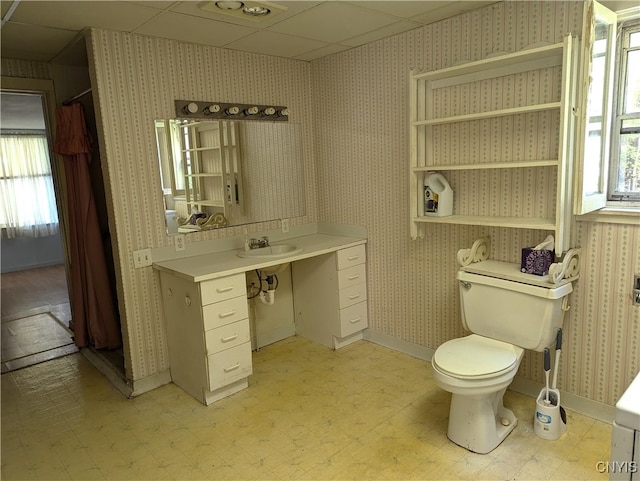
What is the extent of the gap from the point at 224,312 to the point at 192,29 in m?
1.63

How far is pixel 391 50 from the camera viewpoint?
2893 millimetres

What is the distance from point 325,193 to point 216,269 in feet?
4.32

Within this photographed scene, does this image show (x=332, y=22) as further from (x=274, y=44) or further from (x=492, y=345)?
(x=492, y=345)

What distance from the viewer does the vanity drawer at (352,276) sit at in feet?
10.4

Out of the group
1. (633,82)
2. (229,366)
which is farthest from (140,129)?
(633,82)

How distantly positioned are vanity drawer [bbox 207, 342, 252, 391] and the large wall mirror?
0.87 m

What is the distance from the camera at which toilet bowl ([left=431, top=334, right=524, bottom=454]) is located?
1.97 meters

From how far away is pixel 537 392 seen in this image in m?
2.51

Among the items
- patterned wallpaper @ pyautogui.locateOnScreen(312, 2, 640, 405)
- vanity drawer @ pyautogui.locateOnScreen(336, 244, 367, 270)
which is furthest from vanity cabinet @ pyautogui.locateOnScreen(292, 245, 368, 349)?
patterned wallpaper @ pyautogui.locateOnScreen(312, 2, 640, 405)

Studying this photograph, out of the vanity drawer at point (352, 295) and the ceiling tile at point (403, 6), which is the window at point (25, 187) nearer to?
the vanity drawer at point (352, 295)

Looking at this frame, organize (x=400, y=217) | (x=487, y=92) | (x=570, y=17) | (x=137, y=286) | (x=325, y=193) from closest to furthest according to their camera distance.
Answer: (x=570, y=17) < (x=487, y=92) < (x=137, y=286) < (x=400, y=217) < (x=325, y=193)

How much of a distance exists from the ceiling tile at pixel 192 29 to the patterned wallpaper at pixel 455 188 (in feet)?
2.94

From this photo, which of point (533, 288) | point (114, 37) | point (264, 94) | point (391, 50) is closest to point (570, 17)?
point (391, 50)

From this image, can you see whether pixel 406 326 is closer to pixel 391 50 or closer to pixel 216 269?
pixel 216 269
